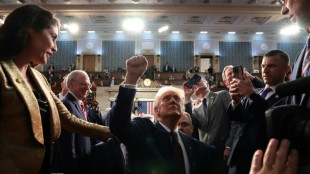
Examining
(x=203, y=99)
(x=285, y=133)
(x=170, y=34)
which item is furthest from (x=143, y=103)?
(x=285, y=133)

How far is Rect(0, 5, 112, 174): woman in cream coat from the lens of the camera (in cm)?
100

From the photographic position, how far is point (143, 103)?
9297mm

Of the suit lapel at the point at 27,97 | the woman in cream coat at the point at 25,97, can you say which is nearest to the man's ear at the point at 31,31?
the woman in cream coat at the point at 25,97

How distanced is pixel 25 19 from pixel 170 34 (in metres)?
14.6

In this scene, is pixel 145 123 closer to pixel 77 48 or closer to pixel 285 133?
pixel 285 133

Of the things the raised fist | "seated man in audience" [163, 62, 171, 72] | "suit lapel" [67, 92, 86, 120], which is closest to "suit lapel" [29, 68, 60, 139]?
the raised fist

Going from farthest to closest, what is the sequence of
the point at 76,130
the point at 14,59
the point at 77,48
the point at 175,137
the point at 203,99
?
1. the point at 77,48
2. the point at 203,99
3. the point at 175,137
4. the point at 76,130
5. the point at 14,59

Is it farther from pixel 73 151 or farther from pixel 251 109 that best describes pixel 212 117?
pixel 73 151

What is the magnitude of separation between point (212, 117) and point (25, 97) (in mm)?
1999

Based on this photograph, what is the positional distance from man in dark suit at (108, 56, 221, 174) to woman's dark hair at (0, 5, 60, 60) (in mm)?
522

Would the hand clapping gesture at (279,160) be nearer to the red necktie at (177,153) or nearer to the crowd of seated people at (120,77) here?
the red necktie at (177,153)

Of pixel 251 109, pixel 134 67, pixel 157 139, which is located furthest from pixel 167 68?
pixel 134 67

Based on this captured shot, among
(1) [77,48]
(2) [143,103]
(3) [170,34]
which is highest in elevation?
(3) [170,34]

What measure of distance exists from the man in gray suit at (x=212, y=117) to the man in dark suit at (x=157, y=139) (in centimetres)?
82
